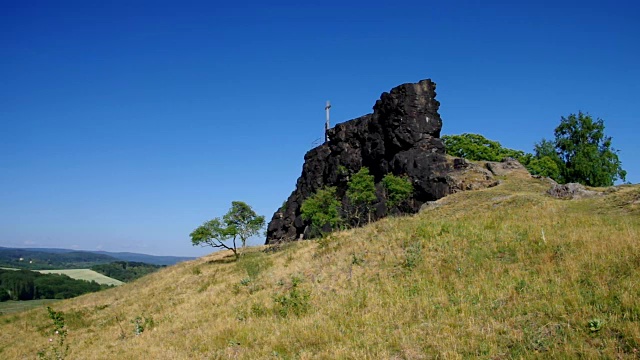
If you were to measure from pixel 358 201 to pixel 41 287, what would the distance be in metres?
81.3

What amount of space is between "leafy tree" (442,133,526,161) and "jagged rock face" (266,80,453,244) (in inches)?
744

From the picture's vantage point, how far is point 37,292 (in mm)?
91812

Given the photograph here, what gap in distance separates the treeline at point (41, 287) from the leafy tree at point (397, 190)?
6316 centimetres

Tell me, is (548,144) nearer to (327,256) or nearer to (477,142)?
(477,142)

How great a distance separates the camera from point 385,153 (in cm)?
6856

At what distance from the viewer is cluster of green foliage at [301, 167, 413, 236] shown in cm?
5572

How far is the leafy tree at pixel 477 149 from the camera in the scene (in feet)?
271

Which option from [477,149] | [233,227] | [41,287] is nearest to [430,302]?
[233,227]

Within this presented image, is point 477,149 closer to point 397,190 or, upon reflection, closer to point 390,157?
point 390,157

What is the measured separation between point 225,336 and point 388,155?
195ft

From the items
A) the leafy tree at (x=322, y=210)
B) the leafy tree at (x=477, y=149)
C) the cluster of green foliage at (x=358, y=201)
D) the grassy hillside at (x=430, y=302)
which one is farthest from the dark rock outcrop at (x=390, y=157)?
the grassy hillside at (x=430, y=302)

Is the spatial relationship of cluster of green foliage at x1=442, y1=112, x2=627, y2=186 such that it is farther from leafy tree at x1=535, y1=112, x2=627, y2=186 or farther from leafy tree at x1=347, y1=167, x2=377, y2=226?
leafy tree at x1=347, y1=167, x2=377, y2=226

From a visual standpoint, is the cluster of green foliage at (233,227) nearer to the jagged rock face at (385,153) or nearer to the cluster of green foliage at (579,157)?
the jagged rock face at (385,153)

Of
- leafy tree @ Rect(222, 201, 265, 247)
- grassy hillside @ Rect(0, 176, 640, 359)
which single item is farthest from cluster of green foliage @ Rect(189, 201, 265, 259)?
grassy hillside @ Rect(0, 176, 640, 359)
